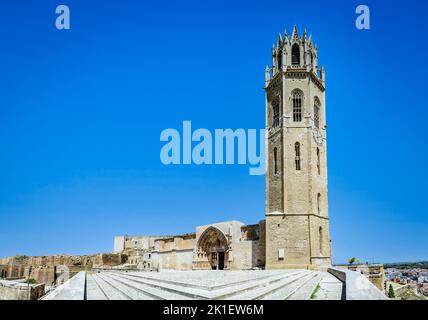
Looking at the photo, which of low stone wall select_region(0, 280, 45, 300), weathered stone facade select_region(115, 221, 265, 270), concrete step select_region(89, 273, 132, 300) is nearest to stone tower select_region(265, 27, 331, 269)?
weathered stone facade select_region(115, 221, 265, 270)

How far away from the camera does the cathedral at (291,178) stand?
26.5 metres

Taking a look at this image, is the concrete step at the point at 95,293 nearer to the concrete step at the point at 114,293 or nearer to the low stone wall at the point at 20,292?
the concrete step at the point at 114,293

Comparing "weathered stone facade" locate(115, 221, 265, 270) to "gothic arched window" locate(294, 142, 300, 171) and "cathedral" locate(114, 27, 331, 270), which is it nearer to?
"cathedral" locate(114, 27, 331, 270)

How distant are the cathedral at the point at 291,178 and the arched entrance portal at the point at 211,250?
13cm

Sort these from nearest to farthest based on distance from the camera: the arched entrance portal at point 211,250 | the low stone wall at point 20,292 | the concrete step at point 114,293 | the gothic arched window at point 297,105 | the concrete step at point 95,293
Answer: the concrete step at point 114,293 < the concrete step at point 95,293 < the low stone wall at point 20,292 < the gothic arched window at point 297,105 < the arched entrance portal at point 211,250

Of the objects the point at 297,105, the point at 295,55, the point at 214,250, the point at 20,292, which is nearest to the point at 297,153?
the point at 297,105

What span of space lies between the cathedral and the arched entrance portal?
125 mm

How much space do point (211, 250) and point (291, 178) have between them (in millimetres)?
10674

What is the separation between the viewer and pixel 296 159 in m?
27.9

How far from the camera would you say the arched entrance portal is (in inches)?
1284

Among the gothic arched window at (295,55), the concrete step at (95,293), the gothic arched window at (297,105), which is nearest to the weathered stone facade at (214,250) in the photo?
the gothic arched window at (297,105)

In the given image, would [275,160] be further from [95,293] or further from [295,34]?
[95,293]
